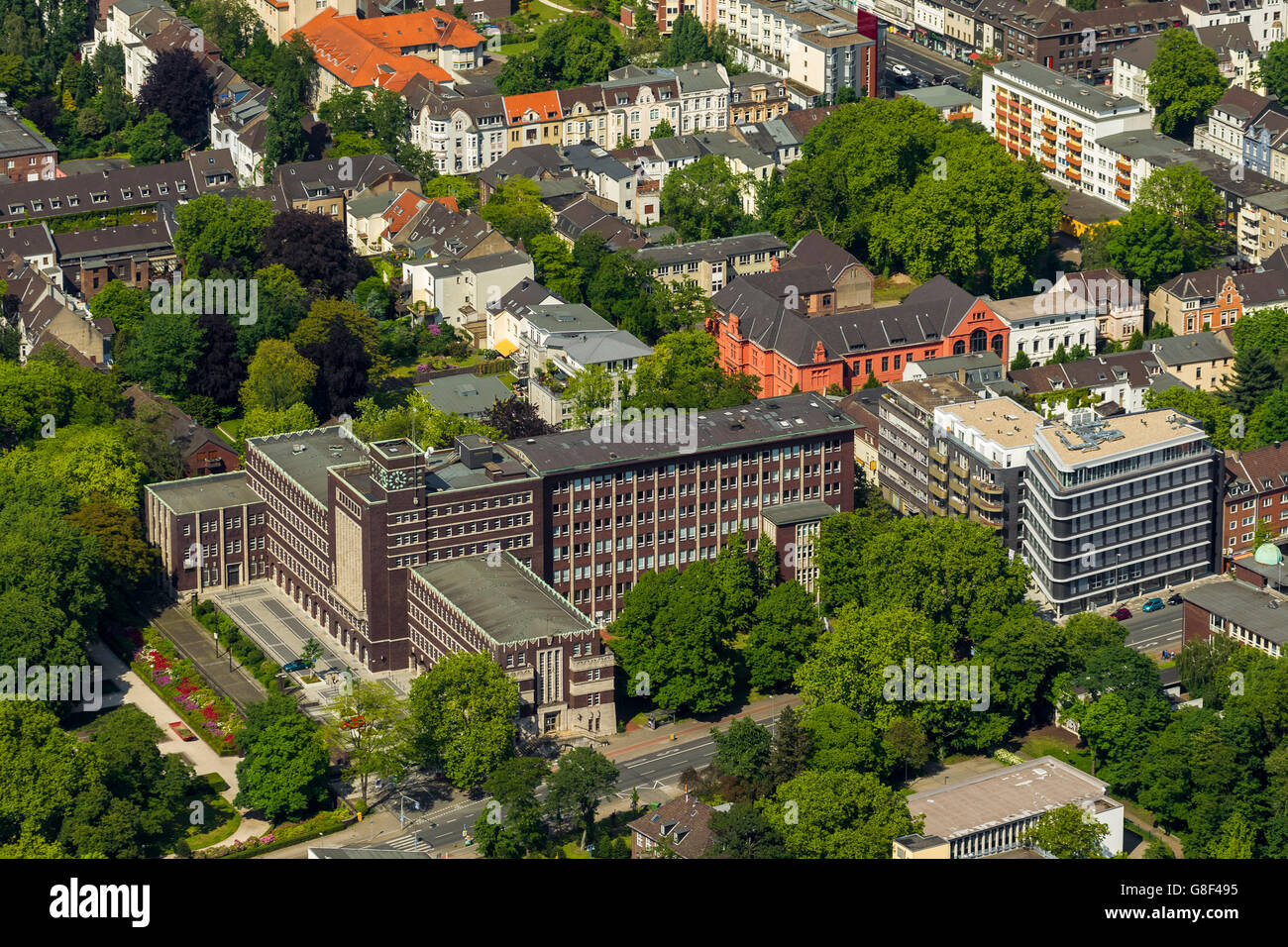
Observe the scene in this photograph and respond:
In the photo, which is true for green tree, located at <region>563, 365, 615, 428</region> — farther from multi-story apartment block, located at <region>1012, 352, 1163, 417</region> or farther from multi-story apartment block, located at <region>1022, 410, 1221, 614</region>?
multi-story apartment block, located at <region>1012, 352, 1163, 417</region>

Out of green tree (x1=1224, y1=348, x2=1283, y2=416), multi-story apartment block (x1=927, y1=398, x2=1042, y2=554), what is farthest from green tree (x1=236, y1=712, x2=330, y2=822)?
green tree (x1=1224, y1=348, x2=1283, y2=416)

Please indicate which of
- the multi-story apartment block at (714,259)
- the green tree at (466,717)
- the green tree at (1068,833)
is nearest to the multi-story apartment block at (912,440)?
the multi-story apartment block at (714,259)

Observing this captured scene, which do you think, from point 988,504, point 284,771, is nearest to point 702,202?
point 988,504

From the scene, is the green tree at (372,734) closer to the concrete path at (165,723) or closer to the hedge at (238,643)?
the concrete path at (165,723)

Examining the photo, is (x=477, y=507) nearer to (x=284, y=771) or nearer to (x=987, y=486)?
(x=284, y=771)
